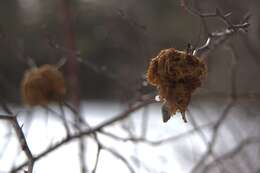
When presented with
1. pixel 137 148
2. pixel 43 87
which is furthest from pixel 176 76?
pixel 137 148

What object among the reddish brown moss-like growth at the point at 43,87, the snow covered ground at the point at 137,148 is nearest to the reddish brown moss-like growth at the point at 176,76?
the reddish brown moss-like growth at the point at 43,87

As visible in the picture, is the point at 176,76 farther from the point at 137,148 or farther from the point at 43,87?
the point at 137,148

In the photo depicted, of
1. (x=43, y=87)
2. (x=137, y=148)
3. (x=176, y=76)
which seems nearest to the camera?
(x=176, y=76)

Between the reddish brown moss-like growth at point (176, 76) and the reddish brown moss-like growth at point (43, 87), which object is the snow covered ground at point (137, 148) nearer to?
the reddish brown moss-like growth at point (43, 87)

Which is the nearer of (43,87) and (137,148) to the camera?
(43,87)

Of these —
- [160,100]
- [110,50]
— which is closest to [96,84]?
[110,50]

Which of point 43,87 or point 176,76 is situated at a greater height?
point 43,87

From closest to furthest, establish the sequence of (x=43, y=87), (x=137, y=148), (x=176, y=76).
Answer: (x=176, y=76) → (x=43, y=87) → (x=137, y=148)
